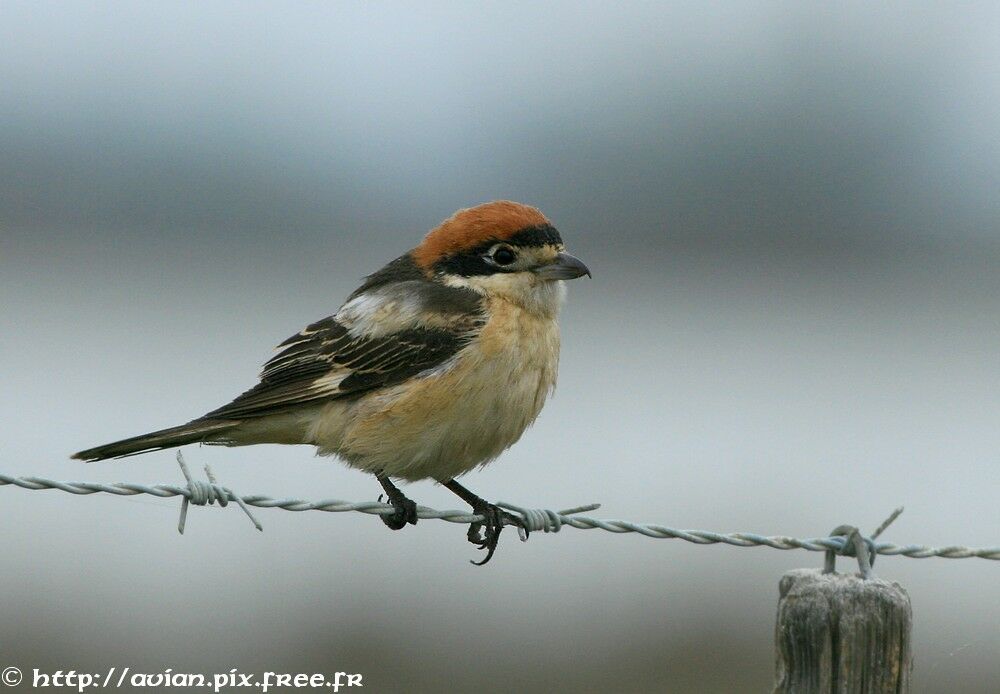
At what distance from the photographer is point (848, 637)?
11.3 ft

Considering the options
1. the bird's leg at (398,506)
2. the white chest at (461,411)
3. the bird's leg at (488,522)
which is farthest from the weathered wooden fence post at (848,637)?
the bird's leg at (398,506)

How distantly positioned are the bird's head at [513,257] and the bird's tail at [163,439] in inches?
47.4

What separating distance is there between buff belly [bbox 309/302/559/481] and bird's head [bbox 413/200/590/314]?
21cm

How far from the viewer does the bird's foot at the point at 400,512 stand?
216 inches

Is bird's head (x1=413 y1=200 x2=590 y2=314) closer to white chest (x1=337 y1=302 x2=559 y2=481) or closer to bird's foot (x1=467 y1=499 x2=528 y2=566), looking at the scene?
white chest (x1=337 y1=302 x2=559 y2=481)

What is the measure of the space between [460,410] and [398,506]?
0.49 meters

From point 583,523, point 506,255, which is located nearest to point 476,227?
point 506,255

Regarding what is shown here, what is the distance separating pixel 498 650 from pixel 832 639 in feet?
19.2

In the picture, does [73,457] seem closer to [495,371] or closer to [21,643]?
[495,371]

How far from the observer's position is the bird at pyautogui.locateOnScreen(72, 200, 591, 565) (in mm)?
5367

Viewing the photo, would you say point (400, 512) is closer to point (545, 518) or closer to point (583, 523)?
point (545, 518)

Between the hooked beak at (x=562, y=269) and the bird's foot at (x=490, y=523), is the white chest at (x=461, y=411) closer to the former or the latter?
the bird's foot at (x=490, y=523)

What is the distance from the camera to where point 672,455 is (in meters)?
16.0

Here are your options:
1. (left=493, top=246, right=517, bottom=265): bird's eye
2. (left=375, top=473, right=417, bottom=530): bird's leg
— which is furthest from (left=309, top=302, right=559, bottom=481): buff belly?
(left=493, top=246, right=517, bottom=265): bird's eye
